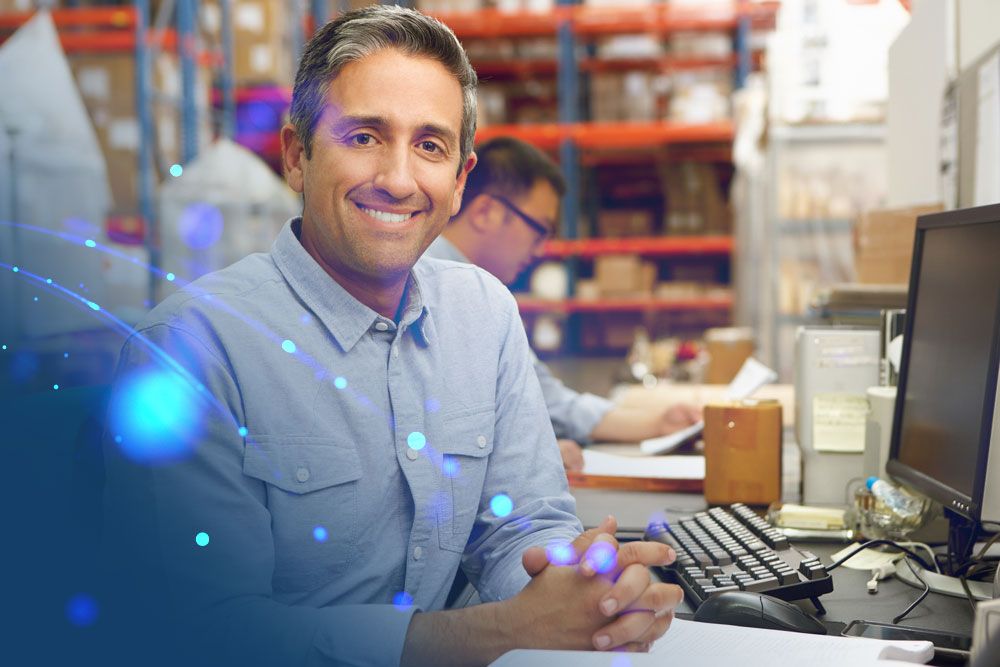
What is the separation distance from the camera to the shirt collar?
77cm

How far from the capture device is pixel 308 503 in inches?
28.3

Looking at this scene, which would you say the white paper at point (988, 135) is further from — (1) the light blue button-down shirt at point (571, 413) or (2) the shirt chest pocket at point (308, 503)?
(2) the shirt chest pocket at point (308, 503)

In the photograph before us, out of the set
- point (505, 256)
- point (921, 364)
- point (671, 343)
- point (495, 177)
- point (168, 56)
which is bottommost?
point (671, 343)

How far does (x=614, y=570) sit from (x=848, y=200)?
9.83 feet

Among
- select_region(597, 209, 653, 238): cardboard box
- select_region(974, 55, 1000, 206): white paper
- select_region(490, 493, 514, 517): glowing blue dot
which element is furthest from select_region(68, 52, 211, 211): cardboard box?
select_region(490, 493, 514, 517): glowing blue dot

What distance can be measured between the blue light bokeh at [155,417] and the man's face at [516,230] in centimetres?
115

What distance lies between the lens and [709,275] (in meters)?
5.84

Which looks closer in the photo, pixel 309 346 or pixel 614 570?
pixel 614 570

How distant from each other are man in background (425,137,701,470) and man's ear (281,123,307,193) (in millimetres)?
909

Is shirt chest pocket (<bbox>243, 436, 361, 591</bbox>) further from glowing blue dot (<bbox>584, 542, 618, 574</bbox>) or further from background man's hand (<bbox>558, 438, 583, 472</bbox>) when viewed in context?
background man's hand (<bbox>558, 438, 583, 472</bbox>)

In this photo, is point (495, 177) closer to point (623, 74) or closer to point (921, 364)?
point (921, 364)

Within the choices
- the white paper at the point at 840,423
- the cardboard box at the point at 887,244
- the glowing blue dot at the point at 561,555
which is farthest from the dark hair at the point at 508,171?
the glowing blue dot at the point at 561,555

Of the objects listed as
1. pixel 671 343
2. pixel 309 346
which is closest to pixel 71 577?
pixel 309 346

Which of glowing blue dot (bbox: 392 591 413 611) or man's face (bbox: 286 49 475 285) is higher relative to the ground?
man's face (bbox: 286 49 475 285)
